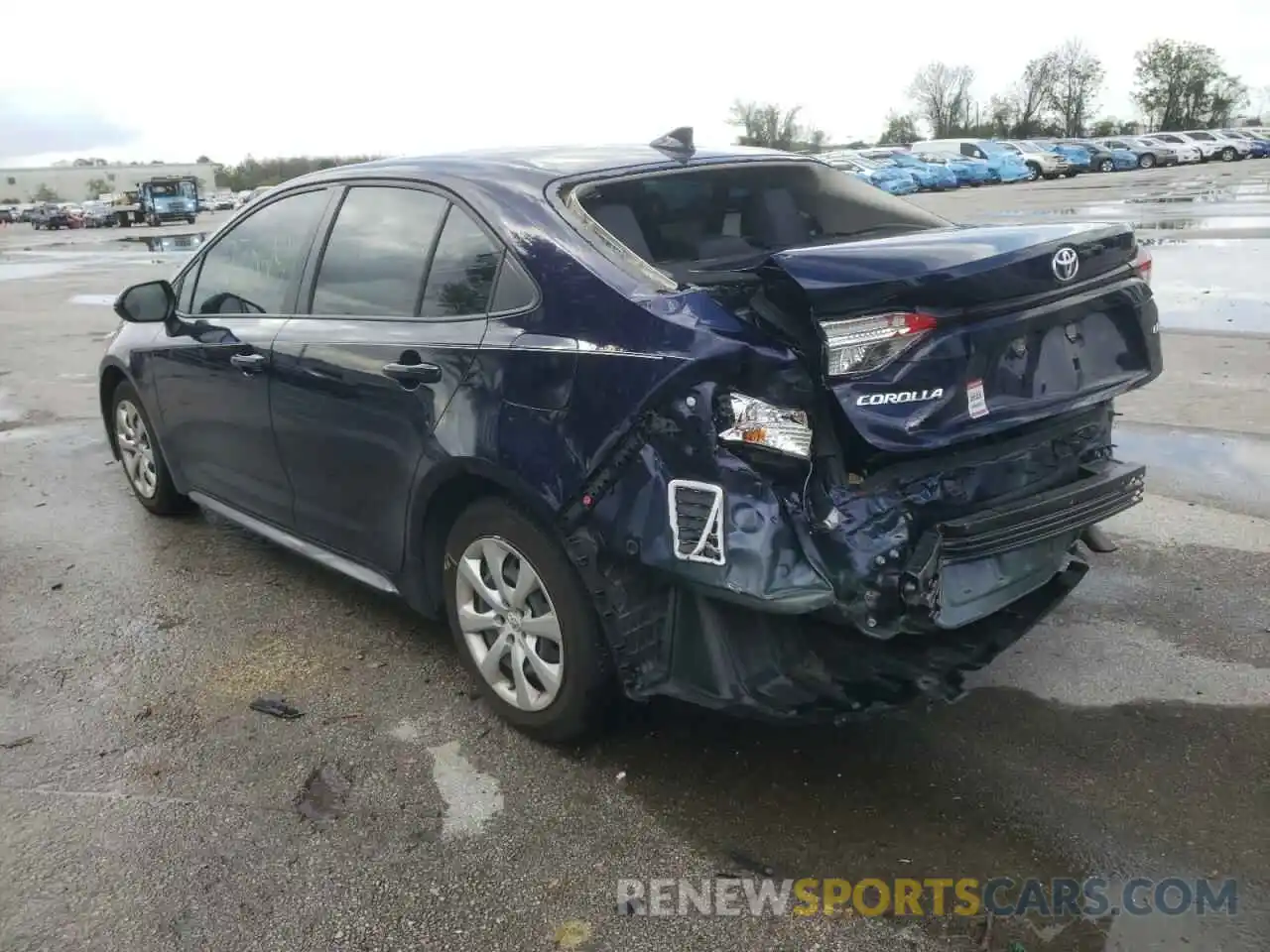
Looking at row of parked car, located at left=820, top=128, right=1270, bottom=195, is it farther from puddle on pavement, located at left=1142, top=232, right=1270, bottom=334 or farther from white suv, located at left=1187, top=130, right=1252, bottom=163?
puddle on pavement, located at left=1142, top=232, right=1270, bottom=334

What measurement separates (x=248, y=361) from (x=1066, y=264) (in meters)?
2.99

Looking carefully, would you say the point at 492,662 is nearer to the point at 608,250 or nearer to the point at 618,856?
the point at 618,856

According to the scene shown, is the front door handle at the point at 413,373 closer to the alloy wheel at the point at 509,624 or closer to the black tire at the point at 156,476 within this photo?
the alloy wheel at the point at 509,624

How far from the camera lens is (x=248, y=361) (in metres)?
4.25

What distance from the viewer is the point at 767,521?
267cm

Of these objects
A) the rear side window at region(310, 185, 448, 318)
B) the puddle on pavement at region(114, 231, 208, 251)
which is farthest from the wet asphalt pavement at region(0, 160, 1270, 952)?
the puddle on pavement at region(114, 231, 208, 251)

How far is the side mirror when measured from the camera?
15.8 feet

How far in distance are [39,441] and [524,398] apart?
235 inches

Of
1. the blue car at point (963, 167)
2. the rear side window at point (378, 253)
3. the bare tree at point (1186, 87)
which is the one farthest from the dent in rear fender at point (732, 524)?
the bare tree at point (1186, 87)

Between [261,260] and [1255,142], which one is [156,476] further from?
[1255,142]

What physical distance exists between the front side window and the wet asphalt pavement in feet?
4.13

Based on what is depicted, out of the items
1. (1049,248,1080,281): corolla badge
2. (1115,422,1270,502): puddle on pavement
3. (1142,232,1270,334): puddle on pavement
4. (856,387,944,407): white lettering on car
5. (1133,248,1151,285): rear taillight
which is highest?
(1049,248,1080,281): corolla badge

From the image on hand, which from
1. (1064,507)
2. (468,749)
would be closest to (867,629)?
(1064,507)

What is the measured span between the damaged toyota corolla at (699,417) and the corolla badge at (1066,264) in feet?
0.05
